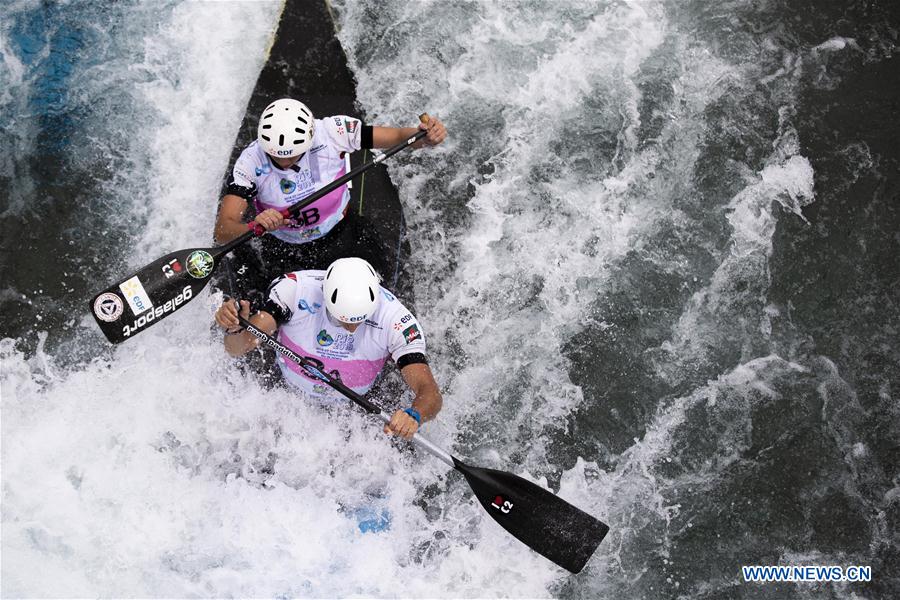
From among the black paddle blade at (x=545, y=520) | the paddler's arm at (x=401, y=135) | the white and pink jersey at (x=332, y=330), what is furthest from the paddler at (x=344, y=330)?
the paddler's arm at (x=401, y=135)

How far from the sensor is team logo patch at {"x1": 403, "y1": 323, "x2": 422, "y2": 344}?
5027 millimetres

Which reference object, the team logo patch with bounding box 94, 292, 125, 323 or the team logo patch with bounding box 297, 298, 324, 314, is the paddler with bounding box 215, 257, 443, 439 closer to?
the team logo patch with bounding box 297, 298, 324, 314

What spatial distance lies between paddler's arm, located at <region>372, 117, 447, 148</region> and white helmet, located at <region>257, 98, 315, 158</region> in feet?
1.74

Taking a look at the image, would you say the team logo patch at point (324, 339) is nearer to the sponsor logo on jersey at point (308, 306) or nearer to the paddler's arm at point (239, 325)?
the sponsor logo on jersey at point (308, 306)

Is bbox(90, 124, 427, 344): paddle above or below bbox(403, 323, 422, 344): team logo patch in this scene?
above

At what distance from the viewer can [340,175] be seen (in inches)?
221

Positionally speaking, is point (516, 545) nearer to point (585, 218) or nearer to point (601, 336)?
point (601, 336)

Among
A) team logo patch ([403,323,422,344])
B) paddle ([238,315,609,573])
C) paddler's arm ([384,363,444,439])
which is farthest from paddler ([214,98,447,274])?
paddle ([238,315,609,573])

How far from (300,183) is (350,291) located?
1.12m

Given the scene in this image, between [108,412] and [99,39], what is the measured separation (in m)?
3.21

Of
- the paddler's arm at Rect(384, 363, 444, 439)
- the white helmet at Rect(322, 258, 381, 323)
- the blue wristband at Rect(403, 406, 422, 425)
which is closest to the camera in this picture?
the white helmet at Rect(322, 258, 381, 323)

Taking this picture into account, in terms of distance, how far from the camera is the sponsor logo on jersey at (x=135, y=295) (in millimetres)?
5215

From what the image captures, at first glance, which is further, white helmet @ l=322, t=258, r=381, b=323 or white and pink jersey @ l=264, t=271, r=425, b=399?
white and pink jersey @ l=264, t=271, r=425, b=399

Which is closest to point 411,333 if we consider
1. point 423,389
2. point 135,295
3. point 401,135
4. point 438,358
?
point 423,389
